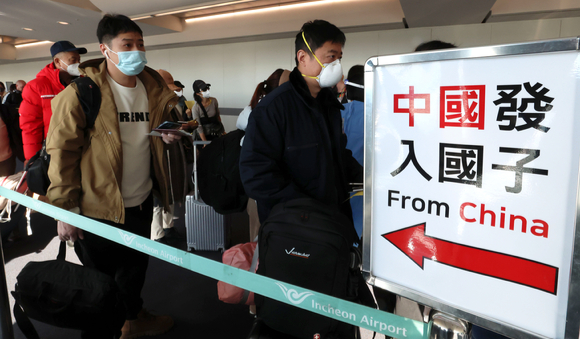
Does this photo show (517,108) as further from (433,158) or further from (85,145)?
(85,145)

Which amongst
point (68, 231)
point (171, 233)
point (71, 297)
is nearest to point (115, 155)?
point (68, 231)

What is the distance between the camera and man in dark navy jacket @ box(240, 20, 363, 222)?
1577 millimetres

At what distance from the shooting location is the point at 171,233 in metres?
3.84

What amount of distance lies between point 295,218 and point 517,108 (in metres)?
0.87

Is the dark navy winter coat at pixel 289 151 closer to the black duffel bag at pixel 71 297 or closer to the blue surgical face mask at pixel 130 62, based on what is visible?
the blue surgical face mask at pixel 130 62

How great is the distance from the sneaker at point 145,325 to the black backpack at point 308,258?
3.80 ft

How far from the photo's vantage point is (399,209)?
0.76 metres

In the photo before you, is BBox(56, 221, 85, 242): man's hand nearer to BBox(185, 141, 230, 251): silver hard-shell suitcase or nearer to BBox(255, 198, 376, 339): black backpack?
BBox(255, 198, 376, 339): black backpack

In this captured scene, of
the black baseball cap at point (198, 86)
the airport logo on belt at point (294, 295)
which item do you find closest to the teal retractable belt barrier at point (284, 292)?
the airport logo on belt at point (294, 295)

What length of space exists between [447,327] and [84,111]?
5.73ft

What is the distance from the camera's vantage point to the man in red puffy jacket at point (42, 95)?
2.83 meters

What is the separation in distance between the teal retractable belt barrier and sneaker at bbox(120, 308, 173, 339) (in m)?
0.96

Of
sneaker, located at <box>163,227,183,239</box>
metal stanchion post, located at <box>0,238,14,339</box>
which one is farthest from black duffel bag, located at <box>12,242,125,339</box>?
sneaker, located at <box>163,227,183,239</box>

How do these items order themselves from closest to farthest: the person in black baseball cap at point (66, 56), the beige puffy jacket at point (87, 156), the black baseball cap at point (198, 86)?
the beige puffy jacket at point (87, 156) < the person in black baseball cap at point (66, 56) < the black baseball cap at point (198, 86)
